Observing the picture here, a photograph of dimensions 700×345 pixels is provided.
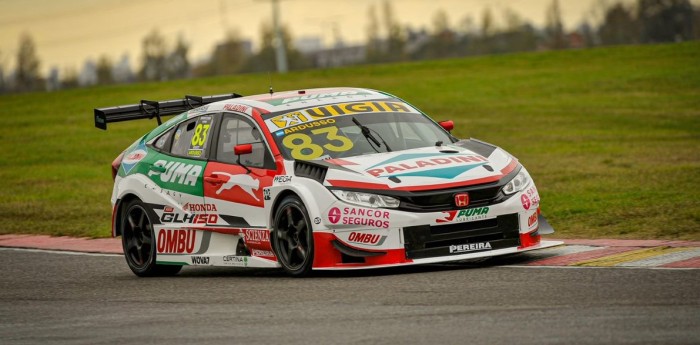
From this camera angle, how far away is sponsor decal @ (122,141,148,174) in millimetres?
12992

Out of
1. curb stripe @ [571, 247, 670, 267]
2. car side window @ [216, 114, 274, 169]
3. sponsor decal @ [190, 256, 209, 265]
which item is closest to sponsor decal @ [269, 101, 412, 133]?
car side window @ [216, 114, 274, 169]

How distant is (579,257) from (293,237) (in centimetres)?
232

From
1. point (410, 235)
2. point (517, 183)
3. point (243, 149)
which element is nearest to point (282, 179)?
point (243, 149)

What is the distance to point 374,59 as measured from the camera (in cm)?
13175

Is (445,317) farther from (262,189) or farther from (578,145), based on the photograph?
(578,145)

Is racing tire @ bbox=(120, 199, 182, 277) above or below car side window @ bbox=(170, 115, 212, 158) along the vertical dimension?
below

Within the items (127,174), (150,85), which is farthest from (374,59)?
(127,174)

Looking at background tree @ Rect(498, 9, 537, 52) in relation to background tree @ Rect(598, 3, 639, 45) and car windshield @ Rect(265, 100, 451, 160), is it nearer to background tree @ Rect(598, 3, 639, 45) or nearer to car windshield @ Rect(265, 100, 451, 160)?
background tree @ Rect(598, 3, 639, 45)

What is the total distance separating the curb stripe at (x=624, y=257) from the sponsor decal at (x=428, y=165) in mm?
1151

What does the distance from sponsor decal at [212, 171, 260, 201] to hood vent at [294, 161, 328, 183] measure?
46cm

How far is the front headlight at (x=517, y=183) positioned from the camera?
34.5 ft

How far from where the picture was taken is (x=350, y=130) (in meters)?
11.4

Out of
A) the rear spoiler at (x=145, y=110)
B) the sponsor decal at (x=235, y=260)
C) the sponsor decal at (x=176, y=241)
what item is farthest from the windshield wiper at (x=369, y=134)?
the rear spoiler at (x=145, y=110)

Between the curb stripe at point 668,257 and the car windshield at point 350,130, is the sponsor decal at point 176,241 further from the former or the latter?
the curb stripe at point 668,257
